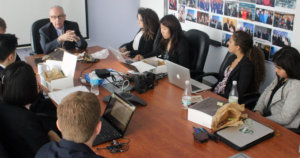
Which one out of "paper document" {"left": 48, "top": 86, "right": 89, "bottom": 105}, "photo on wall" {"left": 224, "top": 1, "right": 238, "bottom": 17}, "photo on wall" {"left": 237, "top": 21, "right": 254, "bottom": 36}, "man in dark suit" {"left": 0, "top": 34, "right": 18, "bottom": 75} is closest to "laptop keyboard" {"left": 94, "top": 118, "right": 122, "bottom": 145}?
"paper document" {"left": 48, "top": 86, "right": 89, "bottom": 105}

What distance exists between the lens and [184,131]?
6.45ft

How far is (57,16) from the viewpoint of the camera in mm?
3576

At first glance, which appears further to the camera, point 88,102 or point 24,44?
point 24,44

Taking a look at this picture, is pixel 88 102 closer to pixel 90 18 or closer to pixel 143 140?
pixel 143 140

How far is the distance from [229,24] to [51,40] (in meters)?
2.10

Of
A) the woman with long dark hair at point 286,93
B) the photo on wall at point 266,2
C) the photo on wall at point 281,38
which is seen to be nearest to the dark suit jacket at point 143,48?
the photo on wall at point 266,2

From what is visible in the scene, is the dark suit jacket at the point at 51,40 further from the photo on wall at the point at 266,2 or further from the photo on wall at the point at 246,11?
the photo on wall at the point at 266,2

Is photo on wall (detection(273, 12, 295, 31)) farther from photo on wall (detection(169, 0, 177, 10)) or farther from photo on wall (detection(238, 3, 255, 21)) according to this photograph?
photo on wall (detection(169, 0, 177, 10))

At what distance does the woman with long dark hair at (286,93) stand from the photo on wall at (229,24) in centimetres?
117

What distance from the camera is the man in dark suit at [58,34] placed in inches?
138

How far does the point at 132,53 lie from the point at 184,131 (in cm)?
213

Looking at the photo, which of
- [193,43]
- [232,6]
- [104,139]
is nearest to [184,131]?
[104,139]

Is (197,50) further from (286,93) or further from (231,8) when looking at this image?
(286,93)

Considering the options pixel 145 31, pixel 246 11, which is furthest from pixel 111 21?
pixel 246 11
